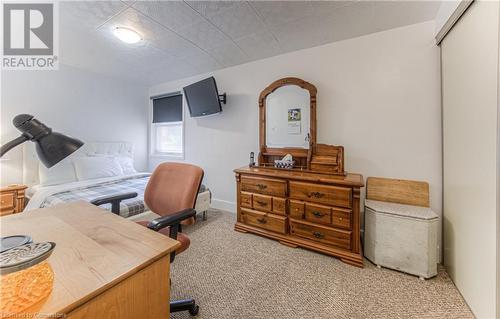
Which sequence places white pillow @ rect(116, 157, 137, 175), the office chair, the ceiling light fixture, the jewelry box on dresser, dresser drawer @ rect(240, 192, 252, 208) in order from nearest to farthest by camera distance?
the office chair, the jewelry box on dresser, the ceiling light fixture, dresser drawer @ rect(240, 192, 252, 208), white pillow @ rect(116, 157, 137, 175)

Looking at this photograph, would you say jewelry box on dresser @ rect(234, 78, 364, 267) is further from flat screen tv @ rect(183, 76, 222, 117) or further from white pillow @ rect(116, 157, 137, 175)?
white pillow @ rect(116, 157, 137, 175)

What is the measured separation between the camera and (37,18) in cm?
200

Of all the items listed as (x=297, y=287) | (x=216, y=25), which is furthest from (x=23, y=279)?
(x=216, y=25)

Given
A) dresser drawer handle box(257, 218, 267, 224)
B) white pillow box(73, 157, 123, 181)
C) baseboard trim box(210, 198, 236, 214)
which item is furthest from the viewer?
baseboard trim box(210, 198, 236, 214)

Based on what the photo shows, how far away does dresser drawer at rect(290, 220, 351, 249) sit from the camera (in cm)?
194

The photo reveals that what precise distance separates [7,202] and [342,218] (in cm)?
383

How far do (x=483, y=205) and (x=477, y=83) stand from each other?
83 cm

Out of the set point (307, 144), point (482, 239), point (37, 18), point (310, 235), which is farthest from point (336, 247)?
point (37, 18)

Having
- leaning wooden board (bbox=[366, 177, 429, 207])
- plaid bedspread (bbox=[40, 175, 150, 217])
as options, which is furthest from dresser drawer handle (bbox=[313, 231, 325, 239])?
plaid bedspread (bbox=[40, 175, 150, 217])

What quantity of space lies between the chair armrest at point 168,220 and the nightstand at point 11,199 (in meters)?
2.54

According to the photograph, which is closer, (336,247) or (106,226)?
(106,226)

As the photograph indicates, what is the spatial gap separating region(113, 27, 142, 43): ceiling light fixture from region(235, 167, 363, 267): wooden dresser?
199cm

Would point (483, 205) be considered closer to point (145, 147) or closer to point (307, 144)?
point (307, 144)

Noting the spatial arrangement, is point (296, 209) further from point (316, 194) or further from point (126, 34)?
point (126, 34)
